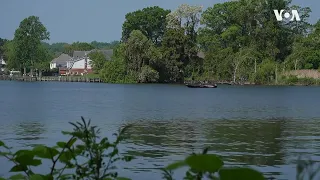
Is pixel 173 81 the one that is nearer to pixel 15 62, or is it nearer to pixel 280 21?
pixel 280 21

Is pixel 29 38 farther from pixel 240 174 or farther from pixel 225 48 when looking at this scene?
pixel 240 174

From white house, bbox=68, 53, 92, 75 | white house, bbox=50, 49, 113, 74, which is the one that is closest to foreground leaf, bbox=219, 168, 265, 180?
white house, bbox=50, 49, 113, 74

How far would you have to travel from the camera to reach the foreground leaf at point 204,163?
1814mm

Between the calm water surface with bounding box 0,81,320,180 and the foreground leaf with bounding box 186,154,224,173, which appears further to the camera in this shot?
the calm water surface with bounding box 0,81,320,180

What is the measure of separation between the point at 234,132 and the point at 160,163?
30.3 ft

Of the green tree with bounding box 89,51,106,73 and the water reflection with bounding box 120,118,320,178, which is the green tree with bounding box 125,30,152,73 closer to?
the green tree with bounding box 89,51,106,73

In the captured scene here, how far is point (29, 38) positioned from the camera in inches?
4437

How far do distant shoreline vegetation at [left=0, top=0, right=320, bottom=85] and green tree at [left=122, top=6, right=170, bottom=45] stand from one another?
9.64 m

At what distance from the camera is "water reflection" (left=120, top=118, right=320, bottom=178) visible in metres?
15.5

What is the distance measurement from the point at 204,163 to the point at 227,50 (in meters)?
90.2

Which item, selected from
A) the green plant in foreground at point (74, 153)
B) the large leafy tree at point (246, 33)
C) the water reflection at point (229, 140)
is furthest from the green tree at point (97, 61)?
the green plant in foreground at point (74, 153)

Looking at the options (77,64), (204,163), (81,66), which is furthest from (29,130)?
(77,64)

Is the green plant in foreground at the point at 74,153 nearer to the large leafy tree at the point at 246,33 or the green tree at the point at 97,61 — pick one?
the large leafy tree at the point at 246,33

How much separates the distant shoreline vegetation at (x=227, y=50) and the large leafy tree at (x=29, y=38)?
19.9 metres
